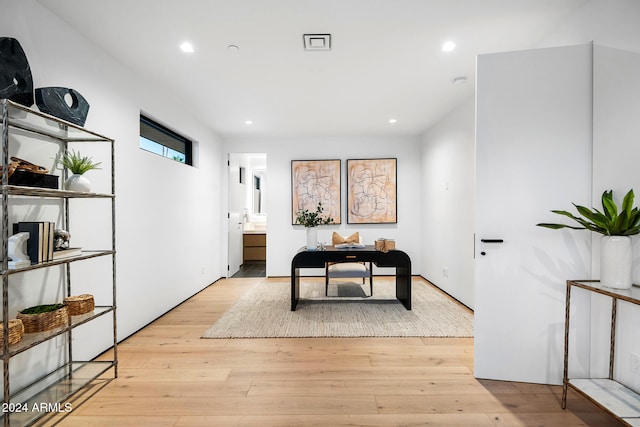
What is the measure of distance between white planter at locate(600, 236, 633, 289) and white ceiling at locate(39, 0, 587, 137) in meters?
1.60

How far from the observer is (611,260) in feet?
5.15

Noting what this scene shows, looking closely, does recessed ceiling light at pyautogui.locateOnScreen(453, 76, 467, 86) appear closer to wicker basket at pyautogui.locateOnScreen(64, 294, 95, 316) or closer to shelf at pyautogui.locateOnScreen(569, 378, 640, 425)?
shelf at pyautogui.locateOnScreen(569, 378, 640, 425)

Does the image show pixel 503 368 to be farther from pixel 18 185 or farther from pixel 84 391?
pixel 18 185

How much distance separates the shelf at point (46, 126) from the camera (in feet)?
5.51

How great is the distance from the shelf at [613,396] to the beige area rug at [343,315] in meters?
1.10

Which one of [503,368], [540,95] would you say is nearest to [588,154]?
[540,95]

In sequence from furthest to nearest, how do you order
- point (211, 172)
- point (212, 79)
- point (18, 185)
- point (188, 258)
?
1. point (211, 172)
2. point (188, 258)
3. point (212, 79)
4. point (18, 185)

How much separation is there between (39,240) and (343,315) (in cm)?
268

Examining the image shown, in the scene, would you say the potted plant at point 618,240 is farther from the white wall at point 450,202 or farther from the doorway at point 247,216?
the doorway at point 247,216

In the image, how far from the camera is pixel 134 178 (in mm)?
2832

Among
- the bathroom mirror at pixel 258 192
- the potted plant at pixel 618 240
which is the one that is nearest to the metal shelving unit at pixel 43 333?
the potted plant at pixel 618 240

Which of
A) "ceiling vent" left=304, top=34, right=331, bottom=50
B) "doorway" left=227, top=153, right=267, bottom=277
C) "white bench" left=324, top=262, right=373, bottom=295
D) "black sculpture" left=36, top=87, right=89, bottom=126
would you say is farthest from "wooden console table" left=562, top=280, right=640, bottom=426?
"doorway" left=227, top=153, right=267, bottom=277

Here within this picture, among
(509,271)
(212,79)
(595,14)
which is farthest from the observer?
(212,79)

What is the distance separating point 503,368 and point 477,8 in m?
2.50
